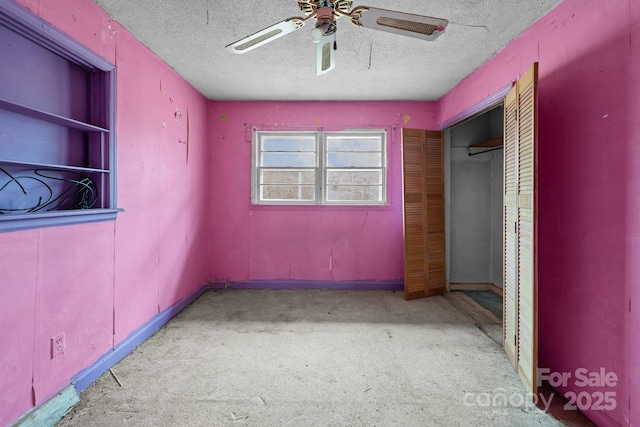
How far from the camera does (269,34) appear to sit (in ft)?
4.76

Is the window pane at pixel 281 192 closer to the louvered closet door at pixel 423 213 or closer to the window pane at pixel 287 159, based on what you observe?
the window pane at pixel 287 159

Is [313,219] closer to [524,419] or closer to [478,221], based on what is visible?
[478,221]

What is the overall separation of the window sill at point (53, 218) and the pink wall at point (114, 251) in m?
0.04

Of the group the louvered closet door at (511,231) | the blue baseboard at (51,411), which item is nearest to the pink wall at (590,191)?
the louvered closet door at (511,231)

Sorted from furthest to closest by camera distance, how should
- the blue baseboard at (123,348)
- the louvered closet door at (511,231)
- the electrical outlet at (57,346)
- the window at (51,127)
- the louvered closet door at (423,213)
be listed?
the louvered closet door at (423,213) < the louvered closet door at (511,231) < the blue baseboard at (123,348) < the electrical outlet at (57,346) < the window at (51,127)

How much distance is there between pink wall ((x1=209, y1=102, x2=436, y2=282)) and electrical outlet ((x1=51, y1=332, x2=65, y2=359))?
6.80ft

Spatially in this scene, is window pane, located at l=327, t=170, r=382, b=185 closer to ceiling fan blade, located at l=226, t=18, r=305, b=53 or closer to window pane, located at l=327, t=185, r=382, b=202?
window pane, located at l=327, t=185, r=382, b=202

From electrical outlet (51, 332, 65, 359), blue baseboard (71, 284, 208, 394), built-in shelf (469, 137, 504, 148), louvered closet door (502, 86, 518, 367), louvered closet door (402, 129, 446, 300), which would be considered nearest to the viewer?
electrical outlet (51, 332, 65, 359)

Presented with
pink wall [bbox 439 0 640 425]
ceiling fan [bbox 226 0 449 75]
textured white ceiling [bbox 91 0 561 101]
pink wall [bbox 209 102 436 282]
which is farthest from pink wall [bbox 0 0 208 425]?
pink wall [bbox 439 0 640 425]

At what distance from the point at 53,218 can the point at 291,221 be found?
2388mm

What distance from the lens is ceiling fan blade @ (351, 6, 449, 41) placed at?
1.26 m

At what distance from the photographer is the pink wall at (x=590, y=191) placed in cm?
134

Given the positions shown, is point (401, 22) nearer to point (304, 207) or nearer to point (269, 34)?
point (269, 34)

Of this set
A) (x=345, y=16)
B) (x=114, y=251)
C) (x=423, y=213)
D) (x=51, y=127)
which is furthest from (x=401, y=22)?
(x=423, y=213)
